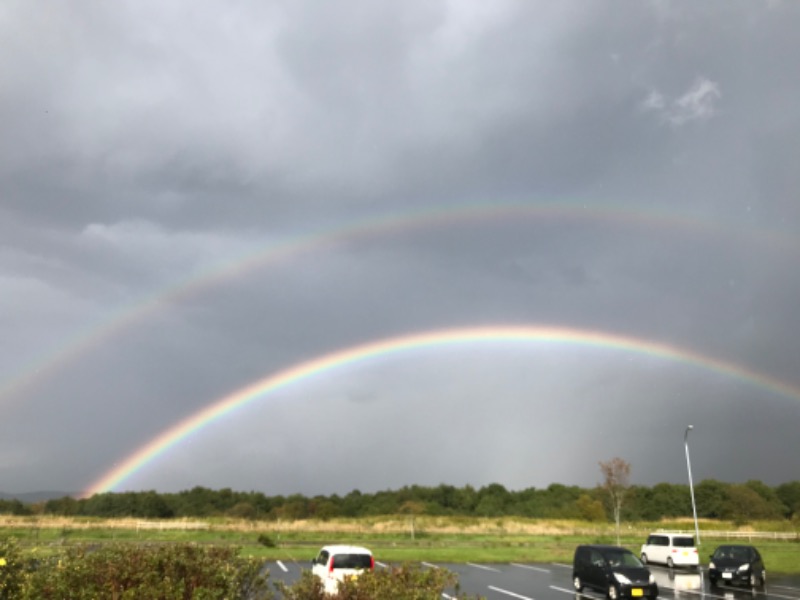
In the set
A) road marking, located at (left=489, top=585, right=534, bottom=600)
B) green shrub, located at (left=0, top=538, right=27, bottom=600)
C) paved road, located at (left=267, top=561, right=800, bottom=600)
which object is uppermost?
green shrub, located at (left=0, top=538, right=27, bottom=600)

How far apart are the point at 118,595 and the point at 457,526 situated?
51138 millimetres

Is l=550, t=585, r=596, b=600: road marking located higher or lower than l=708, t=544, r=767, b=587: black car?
lower

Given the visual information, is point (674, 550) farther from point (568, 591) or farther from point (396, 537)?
point (396, 537)

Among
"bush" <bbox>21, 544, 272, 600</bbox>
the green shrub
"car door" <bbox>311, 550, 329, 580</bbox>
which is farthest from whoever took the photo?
"car door" <bbox>311, 550, 329, 580</bbox>

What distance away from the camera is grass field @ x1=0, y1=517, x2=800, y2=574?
3378 centimetres

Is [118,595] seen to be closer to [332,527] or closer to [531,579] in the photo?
[531,579]

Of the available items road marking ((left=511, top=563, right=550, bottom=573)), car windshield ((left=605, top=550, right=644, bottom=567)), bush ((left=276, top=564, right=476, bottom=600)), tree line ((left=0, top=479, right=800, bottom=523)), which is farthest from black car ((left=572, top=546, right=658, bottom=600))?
tree line ((left=0, top=479, right=800, bottom=523))

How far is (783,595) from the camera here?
2172cm

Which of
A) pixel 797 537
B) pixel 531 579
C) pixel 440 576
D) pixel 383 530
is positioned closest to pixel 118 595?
pixel 440 576

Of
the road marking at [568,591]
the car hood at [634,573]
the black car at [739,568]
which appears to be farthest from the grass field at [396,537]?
the car hood at [634,573]

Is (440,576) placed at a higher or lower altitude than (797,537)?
higher

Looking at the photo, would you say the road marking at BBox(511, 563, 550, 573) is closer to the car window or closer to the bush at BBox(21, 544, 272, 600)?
the car window

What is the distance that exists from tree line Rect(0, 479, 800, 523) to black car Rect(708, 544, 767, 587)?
172 ft

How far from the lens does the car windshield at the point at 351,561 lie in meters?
17.3
